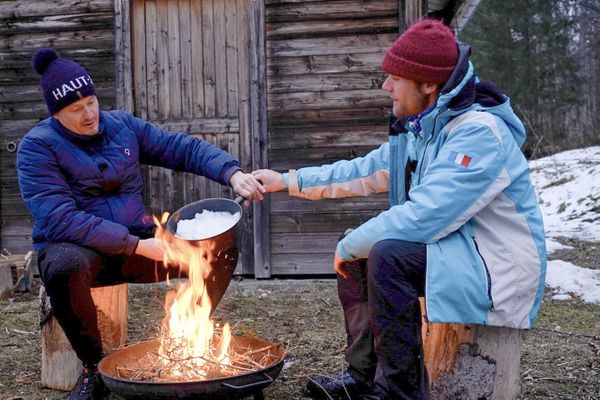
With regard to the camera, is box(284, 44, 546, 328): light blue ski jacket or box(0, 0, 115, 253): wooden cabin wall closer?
box(284, 44, 546, 328): light blue ski jacket

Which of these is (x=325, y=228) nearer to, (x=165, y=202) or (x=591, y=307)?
(x=165, y=202)

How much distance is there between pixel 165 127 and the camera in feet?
23.3

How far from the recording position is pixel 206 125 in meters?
7.04

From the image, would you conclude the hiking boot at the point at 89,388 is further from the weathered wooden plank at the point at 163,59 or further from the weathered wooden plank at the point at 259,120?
the weathered wooden plank at the point at 163,59

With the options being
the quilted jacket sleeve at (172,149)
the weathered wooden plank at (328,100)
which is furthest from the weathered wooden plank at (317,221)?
the quilted jacket sleeve at (172,149)

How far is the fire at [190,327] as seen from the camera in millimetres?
3148

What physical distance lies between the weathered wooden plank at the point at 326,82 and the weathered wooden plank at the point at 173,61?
2.98ft

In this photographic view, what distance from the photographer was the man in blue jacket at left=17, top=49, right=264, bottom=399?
3.45 m

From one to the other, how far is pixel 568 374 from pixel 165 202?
4.41 m

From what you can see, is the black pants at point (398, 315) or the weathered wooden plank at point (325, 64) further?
the weathered wooden plank at point (325, 64)

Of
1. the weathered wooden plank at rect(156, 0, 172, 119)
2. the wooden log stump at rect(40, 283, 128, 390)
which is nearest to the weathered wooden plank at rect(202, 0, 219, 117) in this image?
the weathered wooden plank at rect(156, 0, 172, 119)

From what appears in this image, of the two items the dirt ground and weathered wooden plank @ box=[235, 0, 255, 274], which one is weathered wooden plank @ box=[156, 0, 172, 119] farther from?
the dirt ground

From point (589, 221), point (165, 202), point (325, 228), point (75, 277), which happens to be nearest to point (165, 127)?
point (165, 202)

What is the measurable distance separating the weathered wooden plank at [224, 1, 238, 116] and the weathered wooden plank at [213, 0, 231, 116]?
29 millimetres
